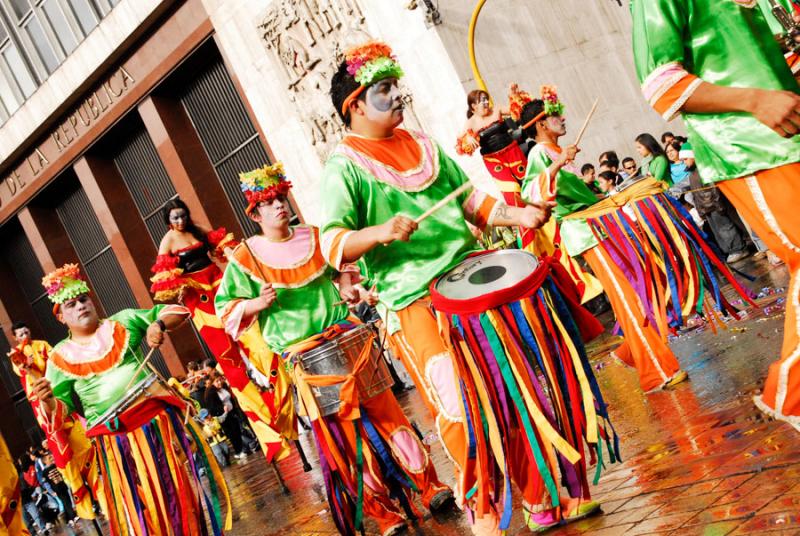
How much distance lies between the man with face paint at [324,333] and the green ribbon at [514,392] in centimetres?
122

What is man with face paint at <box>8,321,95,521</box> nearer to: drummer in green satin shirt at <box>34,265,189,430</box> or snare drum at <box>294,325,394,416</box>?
drummer in green satin shirt at <box>34,265,189,430</box>

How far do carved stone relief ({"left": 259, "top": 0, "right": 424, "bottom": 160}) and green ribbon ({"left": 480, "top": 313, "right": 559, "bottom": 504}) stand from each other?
9349mm

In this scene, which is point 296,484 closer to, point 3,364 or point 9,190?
point 9,190

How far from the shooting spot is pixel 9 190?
24.2 metres

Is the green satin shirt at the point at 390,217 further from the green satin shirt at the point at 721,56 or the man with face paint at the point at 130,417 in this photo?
the man with face paint at the point at 130,417

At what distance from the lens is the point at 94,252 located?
23469 millimetres

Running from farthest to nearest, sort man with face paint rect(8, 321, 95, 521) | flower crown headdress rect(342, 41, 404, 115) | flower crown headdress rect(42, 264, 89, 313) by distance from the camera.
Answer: man with face paint rect(8, 321, 95, 521) < flower crown headdress rect(42, 264, 89, 313) < flower crown headdress rect(342, 41, 404, 115)

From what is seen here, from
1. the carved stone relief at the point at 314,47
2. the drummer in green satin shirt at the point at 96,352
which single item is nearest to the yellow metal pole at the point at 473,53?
the drummer in green satin shirt at the point at 96,352

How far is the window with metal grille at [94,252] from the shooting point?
22.9 m

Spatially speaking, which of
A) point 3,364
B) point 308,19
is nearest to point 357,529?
point 308,19

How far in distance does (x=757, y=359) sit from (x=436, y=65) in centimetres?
801

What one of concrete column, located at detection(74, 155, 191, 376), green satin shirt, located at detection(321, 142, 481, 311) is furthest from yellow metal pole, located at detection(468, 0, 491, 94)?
concrete column, located at detection(74, 155, 191, 376)

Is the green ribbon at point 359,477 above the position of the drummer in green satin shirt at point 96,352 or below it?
below

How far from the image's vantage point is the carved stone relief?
43.4ft
